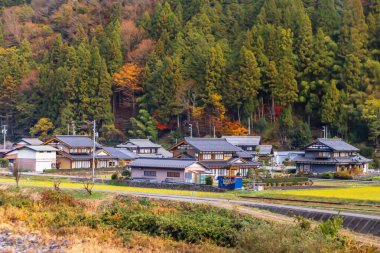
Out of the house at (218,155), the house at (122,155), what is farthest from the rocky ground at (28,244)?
the house at (122,155)

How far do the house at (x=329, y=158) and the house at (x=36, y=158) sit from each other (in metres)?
20.1

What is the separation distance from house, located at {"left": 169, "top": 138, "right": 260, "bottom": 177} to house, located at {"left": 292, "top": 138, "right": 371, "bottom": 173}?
528 cm

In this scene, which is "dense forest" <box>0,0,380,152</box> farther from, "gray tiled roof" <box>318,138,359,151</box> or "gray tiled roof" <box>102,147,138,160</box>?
"gray tiled roof" <box>102,147,138,160</box>

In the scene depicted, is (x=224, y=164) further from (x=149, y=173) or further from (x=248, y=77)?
(x=248, y=77)

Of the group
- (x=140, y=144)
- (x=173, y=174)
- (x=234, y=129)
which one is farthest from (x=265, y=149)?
(x=173, y=174)

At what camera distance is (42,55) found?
271 ft

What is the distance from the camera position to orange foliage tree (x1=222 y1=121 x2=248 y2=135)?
61.7 meters

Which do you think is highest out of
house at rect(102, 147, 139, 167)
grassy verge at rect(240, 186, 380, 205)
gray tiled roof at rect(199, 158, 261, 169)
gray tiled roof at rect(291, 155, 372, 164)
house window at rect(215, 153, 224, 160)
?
house at rect(102, 147, 139, 167)

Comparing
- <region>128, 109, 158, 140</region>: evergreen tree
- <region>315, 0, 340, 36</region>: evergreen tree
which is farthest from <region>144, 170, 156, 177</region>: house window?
<region>315, 0, 340, 36</region>: evergreen tree

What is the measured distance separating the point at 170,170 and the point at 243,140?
14.8 meters

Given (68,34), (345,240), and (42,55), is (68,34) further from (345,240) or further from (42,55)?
(345,240)

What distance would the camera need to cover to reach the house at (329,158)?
50844 millimetres

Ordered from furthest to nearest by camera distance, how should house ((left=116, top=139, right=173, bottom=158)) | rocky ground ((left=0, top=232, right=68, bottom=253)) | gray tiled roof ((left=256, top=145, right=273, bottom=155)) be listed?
house ((left=116, top=139, right=173, bottom=158))
gray tiled roof ((left=256, top=145, right=273, bottom=155))
rocky ground ((left=0, top=232, right=68, bottom=253))

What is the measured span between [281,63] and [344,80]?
6248mm
